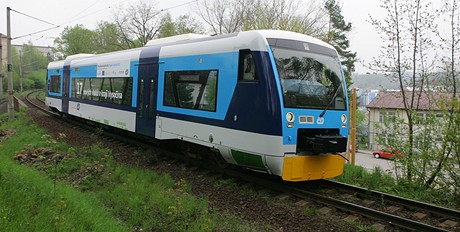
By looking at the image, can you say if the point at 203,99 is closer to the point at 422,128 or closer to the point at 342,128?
the point at 342,128

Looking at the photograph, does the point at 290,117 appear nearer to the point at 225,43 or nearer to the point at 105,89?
the point at 225,43

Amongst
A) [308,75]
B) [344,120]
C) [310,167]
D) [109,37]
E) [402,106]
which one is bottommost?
[310,167]

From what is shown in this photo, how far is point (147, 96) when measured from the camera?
10.4 metres

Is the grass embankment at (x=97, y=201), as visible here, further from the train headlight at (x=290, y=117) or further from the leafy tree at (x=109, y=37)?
the leafy tree at (x=109, y=37)

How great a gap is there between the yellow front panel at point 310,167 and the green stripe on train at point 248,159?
0.49 meters

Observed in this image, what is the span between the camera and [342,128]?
7703mm

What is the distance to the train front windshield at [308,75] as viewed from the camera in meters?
6.93

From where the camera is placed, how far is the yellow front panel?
6754 millimetres

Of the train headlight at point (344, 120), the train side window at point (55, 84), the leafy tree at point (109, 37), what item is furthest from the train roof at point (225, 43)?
the leafy tree at point (109, 37)

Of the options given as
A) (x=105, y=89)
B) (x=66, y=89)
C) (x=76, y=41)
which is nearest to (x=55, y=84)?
(x=66, y=89)

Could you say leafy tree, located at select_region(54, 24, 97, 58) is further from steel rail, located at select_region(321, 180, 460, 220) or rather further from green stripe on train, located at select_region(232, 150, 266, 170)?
steel rail, located at select_region(321, 180, 460, 220)

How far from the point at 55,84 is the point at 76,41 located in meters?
39.3

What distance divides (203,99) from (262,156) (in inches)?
82.9

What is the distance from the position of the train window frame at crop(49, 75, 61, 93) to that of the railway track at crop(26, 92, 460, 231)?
1353 centimetres
